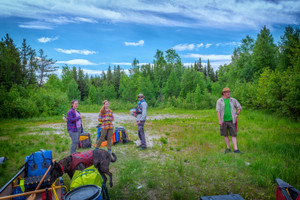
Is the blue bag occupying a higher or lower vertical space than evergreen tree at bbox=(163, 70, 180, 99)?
lower

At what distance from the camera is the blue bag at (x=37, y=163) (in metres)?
4.15

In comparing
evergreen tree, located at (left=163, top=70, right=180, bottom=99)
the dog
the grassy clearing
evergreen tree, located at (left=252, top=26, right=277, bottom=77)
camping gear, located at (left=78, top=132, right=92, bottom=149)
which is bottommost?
the grassy clearing

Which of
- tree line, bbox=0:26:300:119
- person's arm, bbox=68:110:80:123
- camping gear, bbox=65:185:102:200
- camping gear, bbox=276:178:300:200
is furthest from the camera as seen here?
tree line, bbox=0:26:300:119

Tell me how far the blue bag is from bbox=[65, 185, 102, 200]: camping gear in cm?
190

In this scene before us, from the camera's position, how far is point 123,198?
12.8 ft

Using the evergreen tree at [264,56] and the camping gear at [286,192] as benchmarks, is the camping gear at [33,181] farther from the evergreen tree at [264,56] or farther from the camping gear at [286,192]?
the evergreen tree at [264,56]

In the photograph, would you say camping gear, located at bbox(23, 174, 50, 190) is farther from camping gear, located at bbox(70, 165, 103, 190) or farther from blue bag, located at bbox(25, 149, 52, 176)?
camping gear, located at bbox(70, 165, 103, 190)

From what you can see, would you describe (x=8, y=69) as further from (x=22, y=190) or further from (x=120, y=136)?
(x=22, y=190)

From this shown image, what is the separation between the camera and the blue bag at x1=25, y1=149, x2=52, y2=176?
163 inches

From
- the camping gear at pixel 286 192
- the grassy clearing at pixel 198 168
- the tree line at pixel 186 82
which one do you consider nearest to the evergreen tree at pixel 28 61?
the tree line at pixel 186 82

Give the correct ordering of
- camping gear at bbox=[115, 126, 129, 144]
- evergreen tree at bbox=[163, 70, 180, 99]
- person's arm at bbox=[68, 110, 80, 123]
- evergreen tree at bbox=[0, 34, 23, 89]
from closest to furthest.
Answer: person's arm at bbox=[68, 110, 80, 123] < camping gear at bbox=[115, 126, 129, 144] < evergreen tree at bbox=[0, 34, 23, 89] < evergreen tree at bbox=[163, 70, 180, 99]

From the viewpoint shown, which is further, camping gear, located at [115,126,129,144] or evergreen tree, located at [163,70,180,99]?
evergreen tree, located at [163,70,180,99]

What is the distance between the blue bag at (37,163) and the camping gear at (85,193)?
1.90 meters

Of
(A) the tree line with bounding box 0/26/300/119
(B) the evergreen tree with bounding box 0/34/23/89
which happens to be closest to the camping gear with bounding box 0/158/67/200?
(A) the tree line with bounding box 0/26/300/119
